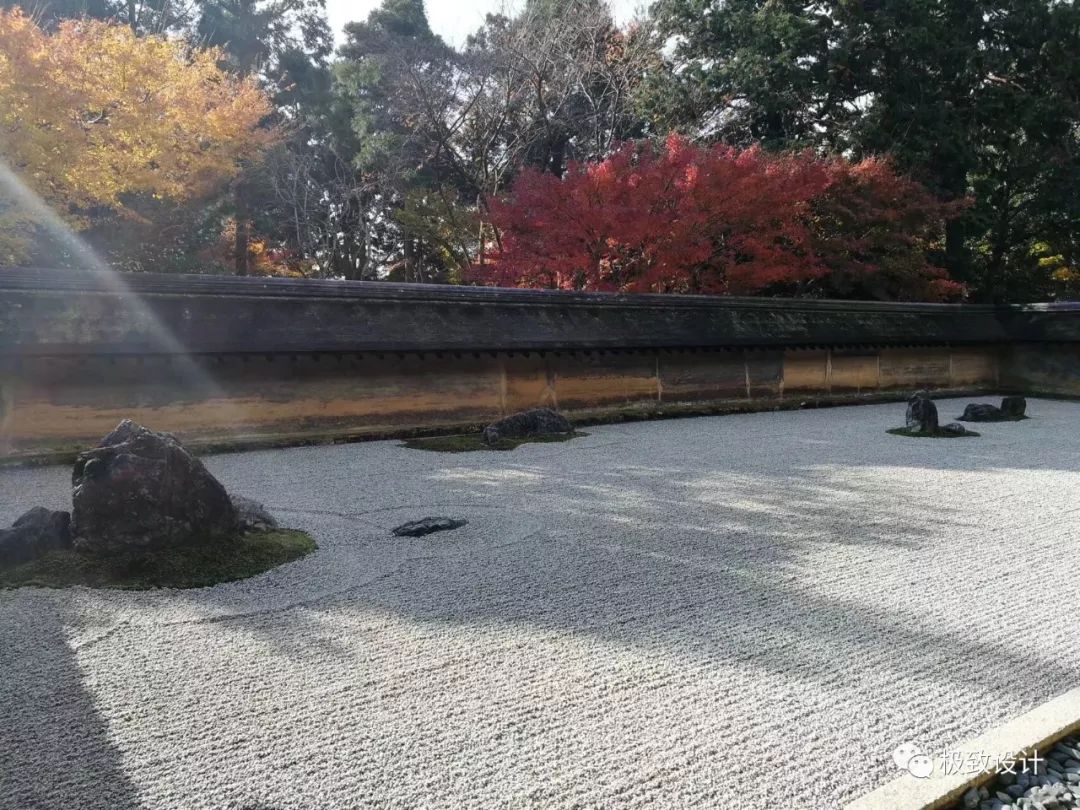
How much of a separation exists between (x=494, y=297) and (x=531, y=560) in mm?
6586

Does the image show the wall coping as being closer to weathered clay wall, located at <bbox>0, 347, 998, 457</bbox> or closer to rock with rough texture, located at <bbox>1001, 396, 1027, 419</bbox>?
weathered clay wall, located at <bbox>0, 347, 998, 457</bbox>

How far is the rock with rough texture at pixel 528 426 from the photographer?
845cm

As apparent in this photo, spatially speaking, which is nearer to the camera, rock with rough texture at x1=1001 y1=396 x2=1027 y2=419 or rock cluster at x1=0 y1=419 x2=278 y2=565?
rock cluster at x1=0 y1=419 x2=278 y2=565

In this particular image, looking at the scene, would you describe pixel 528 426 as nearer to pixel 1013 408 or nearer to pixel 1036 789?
pixel 1036 789

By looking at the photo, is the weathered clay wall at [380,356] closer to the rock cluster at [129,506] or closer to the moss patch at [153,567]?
the rock cluster at [129,506]

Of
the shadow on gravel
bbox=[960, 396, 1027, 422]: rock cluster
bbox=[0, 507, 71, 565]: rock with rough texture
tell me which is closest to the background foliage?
bbox=[960, 396, 1027, 422]: rock cluster

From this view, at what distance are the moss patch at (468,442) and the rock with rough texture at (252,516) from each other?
3403mm

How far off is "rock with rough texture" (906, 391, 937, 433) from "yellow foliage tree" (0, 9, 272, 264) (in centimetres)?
1195

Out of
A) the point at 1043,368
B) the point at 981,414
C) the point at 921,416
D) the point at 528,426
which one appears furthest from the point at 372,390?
the point at 1043,368

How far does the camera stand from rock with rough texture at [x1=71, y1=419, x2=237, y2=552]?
374 cm

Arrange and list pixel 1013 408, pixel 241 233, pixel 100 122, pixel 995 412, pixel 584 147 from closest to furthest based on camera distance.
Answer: pixel 995 412
pixel 1013 408
pixel 100 122
pixel 241 233
pixel 584 147

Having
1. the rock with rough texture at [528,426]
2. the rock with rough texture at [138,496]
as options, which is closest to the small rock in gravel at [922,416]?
the rock with rough texture at [528,426]

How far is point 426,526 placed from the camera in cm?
459

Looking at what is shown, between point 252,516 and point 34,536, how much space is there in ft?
3.50
